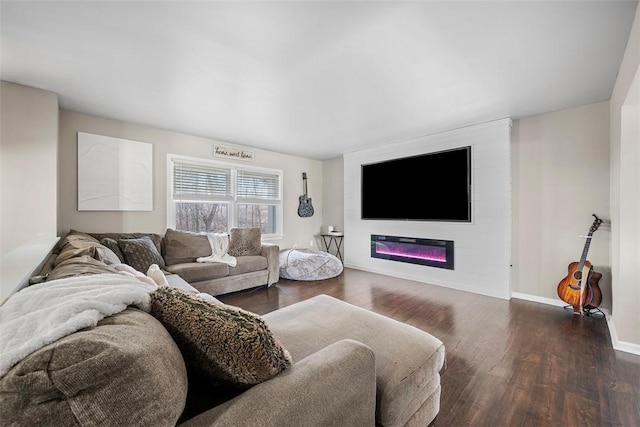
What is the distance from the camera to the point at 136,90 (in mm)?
2738

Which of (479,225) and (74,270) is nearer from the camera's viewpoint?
(74,270)

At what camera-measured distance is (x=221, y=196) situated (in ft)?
15.3

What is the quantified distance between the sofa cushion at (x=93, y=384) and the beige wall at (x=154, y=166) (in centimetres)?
376

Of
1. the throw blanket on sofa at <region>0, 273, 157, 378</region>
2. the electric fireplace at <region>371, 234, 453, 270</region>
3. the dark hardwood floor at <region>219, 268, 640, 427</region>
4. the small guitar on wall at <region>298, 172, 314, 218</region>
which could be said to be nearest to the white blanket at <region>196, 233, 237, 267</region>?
the dark hardwood floor at <region>219, 268, 640, 427</region>

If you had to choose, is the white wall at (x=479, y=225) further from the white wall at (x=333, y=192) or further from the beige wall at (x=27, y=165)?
the beige wall at (x=27, y=165)

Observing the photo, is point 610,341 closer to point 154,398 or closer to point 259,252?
point 154,398

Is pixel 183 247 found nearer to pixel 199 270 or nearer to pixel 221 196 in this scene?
Answer: pixel 199 270

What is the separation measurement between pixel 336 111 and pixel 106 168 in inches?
123

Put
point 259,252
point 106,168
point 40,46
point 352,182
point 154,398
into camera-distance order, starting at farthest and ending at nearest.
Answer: point 352,182 < point 259,252 < point 106,168 < point 40,46 < point 154,398

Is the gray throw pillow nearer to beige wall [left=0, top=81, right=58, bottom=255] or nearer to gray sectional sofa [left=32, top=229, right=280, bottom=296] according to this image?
gray sectional sofa [left=32, top=229, right=280, bottom=296]

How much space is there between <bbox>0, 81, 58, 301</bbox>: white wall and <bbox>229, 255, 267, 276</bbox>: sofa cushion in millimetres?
1875

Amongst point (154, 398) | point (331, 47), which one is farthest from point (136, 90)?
point (154, 398)

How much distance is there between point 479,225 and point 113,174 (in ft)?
16.8

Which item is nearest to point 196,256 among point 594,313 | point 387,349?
point 387,349
